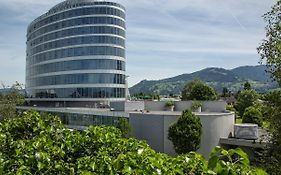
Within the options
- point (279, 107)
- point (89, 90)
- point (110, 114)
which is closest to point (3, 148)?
point (279, 107)

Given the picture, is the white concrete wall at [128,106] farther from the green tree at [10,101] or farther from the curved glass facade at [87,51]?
the curved glass facade at [87,51]

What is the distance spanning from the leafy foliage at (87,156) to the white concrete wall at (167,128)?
2898 cm

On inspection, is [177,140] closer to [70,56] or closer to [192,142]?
[192,142]

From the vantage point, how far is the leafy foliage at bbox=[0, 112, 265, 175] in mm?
3298

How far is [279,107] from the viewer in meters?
12.4

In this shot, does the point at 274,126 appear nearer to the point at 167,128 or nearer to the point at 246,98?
the point at 167,128

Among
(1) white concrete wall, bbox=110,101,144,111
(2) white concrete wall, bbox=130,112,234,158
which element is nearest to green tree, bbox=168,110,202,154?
(2) white concrete wall, bbox=130,112,234,158

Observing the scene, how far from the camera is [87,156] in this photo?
5.46 metres

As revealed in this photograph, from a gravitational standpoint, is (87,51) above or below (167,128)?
above

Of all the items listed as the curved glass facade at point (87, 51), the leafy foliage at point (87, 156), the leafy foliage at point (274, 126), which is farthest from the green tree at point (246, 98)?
the leafy foliage at point (87, 156)

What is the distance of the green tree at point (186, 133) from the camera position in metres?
30.4

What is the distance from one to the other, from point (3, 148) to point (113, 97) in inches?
2972

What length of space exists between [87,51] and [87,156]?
76414mm

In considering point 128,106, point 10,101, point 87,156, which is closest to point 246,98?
point 128,106
